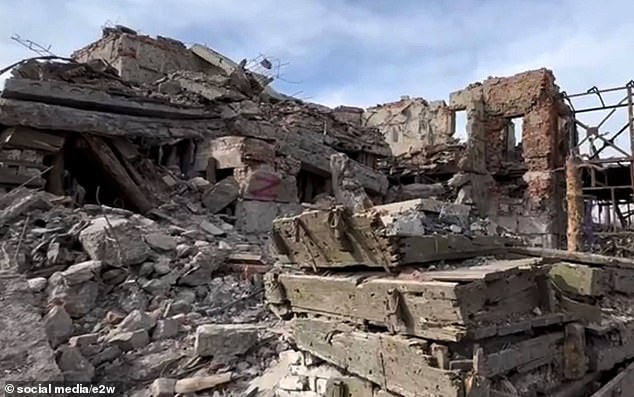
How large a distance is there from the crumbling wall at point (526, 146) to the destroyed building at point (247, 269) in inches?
168

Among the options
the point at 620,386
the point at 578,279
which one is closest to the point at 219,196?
the point at 578,279

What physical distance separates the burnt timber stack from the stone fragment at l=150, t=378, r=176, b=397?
3.81 feet

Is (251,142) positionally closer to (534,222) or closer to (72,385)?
(72,385)

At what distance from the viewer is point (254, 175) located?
915cm

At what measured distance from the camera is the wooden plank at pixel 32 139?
25.3ft

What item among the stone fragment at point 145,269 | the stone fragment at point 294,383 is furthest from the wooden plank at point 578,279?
the stone fragment at point 145,269

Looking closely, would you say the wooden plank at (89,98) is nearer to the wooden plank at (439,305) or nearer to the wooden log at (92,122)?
the wooden log at (92,122)

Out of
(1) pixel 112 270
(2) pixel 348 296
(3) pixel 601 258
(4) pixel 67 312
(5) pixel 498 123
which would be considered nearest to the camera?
(2) pixel 348 296

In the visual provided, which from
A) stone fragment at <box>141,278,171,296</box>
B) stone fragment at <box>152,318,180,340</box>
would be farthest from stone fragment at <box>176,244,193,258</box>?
stone fragment at <box>152,318,180,340</box>

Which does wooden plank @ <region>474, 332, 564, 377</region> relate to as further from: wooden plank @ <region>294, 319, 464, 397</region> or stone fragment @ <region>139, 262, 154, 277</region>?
stone fragment @ <region>139, 262, 154, 277</region>

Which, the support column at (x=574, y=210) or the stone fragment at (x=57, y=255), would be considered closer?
the stone fragment at (x=57, y=255)

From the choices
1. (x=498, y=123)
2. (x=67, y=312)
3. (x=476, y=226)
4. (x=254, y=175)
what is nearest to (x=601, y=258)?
(x=476, y=226)

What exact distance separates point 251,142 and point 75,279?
4.33 m

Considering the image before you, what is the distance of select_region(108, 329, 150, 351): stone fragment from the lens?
5.07 metres
